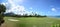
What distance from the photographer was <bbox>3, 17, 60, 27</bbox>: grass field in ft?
4.76

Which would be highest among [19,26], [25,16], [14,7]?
[14,7]

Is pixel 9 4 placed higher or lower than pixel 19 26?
higher

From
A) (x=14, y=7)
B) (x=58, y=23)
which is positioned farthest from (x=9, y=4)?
(x=58, y=23)

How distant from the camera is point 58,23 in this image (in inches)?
58.1

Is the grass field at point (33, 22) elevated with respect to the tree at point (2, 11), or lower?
lower

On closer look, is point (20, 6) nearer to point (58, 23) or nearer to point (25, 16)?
point (25, 16)

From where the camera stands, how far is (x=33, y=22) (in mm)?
1466

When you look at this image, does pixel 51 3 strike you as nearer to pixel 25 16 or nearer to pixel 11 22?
pixel 25 16

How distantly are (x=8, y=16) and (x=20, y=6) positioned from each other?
18cm

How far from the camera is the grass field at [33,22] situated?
1.45m

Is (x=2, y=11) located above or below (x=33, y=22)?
above

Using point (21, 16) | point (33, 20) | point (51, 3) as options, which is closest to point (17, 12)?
point (21, 16)

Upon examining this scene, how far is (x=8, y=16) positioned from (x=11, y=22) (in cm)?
8

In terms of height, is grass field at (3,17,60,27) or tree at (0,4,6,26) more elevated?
tree at (0,4,6,26)
